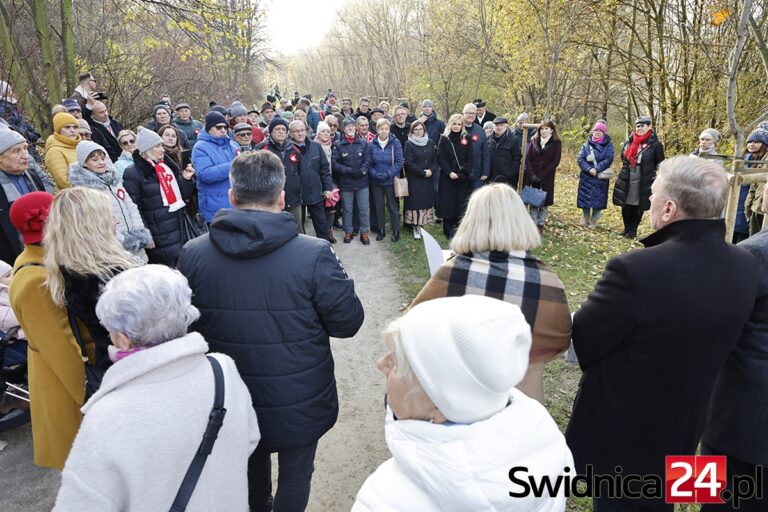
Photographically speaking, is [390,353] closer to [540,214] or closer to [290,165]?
[290,165]

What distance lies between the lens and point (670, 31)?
1148cm

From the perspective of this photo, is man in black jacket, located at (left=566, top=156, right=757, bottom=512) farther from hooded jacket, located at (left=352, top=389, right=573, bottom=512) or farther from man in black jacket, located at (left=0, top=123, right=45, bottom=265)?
man in black jacket, located at (left=0, top=123, right=45, bottom=265)

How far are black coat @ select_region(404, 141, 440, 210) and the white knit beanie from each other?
685 centimetres

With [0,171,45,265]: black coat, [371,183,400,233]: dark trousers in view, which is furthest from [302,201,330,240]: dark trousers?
[0,171,45,265]: black coat

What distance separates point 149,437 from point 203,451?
0.67 ft

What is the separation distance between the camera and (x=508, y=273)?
7.20ft

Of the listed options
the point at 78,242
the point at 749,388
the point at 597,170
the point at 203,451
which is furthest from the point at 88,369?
the point at 597,170

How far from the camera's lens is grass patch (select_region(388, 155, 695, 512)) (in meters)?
4.10

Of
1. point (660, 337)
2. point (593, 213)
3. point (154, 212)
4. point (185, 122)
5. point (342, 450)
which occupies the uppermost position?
point (185, 122)

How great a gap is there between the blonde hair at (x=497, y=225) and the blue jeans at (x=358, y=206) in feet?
18.3

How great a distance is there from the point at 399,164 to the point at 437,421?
698cm

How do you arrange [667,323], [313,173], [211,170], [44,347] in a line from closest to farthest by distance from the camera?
[667,323]
[44,347]
[211,170]
[313,173]

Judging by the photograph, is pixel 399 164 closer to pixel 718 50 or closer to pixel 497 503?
pixel 497 503

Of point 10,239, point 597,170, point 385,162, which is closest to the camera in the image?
point 10,239
